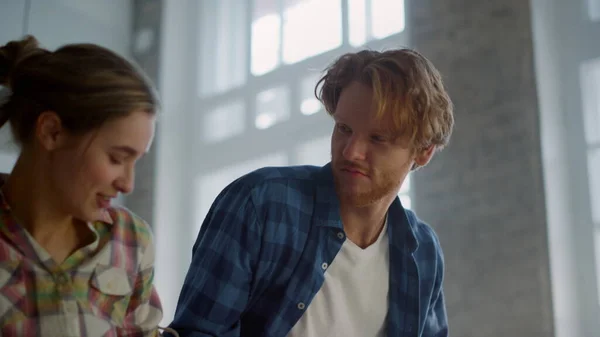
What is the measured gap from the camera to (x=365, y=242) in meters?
1.74

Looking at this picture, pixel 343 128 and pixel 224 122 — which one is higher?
pixel 224 122

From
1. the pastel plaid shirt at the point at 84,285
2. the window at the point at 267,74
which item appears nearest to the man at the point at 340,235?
the pastel plaid shirt at the point at 84,285

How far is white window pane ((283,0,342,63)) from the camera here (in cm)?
417

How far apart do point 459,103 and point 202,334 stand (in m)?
2.24

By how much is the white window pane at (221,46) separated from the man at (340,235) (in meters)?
3.03

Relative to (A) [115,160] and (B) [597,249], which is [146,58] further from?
(A) [115,160]

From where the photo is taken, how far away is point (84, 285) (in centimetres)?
115

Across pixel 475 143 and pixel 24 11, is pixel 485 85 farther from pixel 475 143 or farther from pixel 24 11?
pixel 24 11

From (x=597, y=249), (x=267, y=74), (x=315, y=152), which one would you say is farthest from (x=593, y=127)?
(x=267, y=74)

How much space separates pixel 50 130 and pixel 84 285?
26cm

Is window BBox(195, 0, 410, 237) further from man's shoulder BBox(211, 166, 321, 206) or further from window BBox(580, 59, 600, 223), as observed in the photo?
man's shoulder BBox(211, 166, 321, 206)

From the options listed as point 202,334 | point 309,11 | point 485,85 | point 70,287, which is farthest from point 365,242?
point 309,11

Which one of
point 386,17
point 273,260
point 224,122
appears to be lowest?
point 273,260

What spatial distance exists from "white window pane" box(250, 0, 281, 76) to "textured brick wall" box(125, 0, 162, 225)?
79 cm
